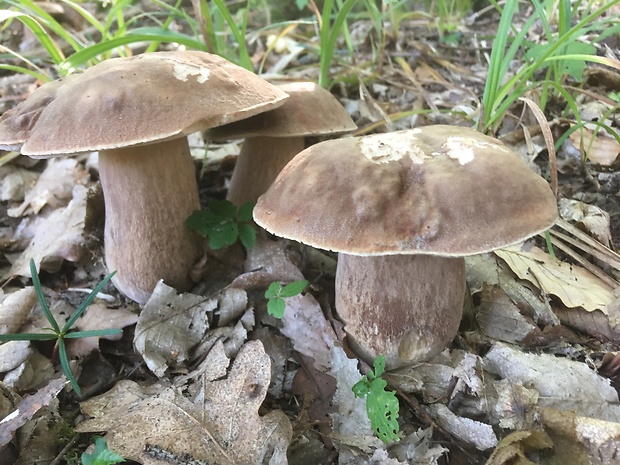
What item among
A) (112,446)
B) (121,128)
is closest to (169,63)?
(121,128)

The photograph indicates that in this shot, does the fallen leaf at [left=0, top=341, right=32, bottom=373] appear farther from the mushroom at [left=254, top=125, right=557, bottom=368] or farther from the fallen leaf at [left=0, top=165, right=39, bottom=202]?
the fallen leaf at [left=0, top=165, right=39, bottom=202]

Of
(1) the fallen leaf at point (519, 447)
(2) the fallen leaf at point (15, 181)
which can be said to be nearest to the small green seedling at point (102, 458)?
(1) the fallen leaf at point (519, 447)

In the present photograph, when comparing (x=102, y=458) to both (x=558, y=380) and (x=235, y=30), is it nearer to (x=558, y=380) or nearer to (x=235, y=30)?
(x=558, y=380)

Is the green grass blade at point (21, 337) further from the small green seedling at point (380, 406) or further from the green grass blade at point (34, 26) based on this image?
the green grass blade at point (34, 26)

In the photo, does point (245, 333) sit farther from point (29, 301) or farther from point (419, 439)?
point (29, 301)

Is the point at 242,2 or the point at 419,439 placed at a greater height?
the point at 242,2

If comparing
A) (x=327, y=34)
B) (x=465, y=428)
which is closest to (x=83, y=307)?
(x=465, y=428)

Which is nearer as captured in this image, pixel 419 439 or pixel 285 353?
pixel 419 439
